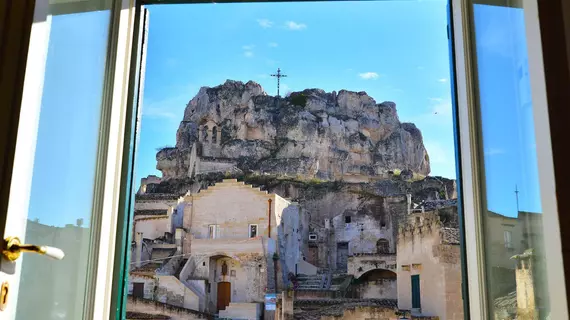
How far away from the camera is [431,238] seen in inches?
512

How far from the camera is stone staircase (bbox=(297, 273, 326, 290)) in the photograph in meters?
16.3

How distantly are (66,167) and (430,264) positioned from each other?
12.9 m

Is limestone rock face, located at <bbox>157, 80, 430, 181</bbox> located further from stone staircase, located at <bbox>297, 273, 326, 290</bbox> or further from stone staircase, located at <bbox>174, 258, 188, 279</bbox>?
stone staircase, located at <bbox>174, 258, 188, 279</bbox>

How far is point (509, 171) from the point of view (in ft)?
3.14

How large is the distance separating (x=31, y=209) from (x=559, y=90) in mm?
784

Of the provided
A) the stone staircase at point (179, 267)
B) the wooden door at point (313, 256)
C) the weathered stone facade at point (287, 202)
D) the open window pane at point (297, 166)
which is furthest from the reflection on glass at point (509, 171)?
the wooden door at point (313, 256)

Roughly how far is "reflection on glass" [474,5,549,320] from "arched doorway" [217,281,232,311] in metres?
15.0

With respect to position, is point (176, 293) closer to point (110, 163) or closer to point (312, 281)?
point (312, 281)

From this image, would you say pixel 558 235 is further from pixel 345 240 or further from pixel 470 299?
pixel 345 240

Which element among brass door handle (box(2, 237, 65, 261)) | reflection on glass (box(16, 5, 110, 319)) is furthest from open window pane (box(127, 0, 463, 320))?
brass door handle (box(2, 237, 65, 261))

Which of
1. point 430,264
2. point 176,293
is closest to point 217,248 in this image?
point 176,293

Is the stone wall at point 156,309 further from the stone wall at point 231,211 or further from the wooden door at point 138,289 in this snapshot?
the stone wall at point 231,211

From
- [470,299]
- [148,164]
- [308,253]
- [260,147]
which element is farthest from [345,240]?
[470,299]

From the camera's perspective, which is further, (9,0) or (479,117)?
(479,117)
